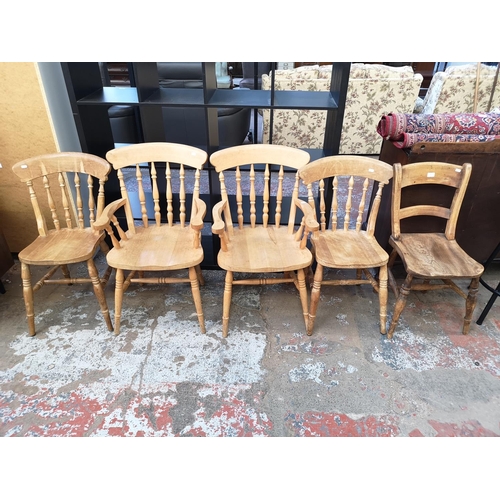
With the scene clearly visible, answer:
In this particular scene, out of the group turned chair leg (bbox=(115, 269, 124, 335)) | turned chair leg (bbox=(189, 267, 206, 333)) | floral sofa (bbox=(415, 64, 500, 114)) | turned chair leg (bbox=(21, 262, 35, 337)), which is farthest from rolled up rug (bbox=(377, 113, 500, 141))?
turned chair leg (bbox=(21, 262, 35, 337))

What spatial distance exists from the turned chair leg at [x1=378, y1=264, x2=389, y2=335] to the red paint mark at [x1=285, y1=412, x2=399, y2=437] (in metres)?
0.54

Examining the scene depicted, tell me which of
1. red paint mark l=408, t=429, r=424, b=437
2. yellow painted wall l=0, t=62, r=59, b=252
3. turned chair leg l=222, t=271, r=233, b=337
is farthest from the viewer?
yellow painted wall l=0, t=62, r=59, b=252

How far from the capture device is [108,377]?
1831mm

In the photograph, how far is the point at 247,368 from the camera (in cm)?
188

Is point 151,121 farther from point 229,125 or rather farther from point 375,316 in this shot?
point 375,316

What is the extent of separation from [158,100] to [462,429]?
2.31 meters

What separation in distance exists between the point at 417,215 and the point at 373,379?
3.33ft

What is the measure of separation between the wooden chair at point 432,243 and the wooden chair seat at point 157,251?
3.64ft

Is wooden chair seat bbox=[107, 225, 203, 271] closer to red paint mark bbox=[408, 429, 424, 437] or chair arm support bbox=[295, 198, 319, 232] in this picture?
chair arm support bbox=[295, 198, 319, 232]

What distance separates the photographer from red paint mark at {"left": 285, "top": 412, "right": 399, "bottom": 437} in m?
1.59

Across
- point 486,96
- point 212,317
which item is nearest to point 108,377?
point 212,317

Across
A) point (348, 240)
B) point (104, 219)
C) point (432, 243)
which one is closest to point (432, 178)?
point (432, 243)

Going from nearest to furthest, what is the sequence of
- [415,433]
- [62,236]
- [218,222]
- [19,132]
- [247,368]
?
[415,433]
[218,222]
[247,368]
[62,236]
[19,132]

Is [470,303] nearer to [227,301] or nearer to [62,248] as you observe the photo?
[227,301]
